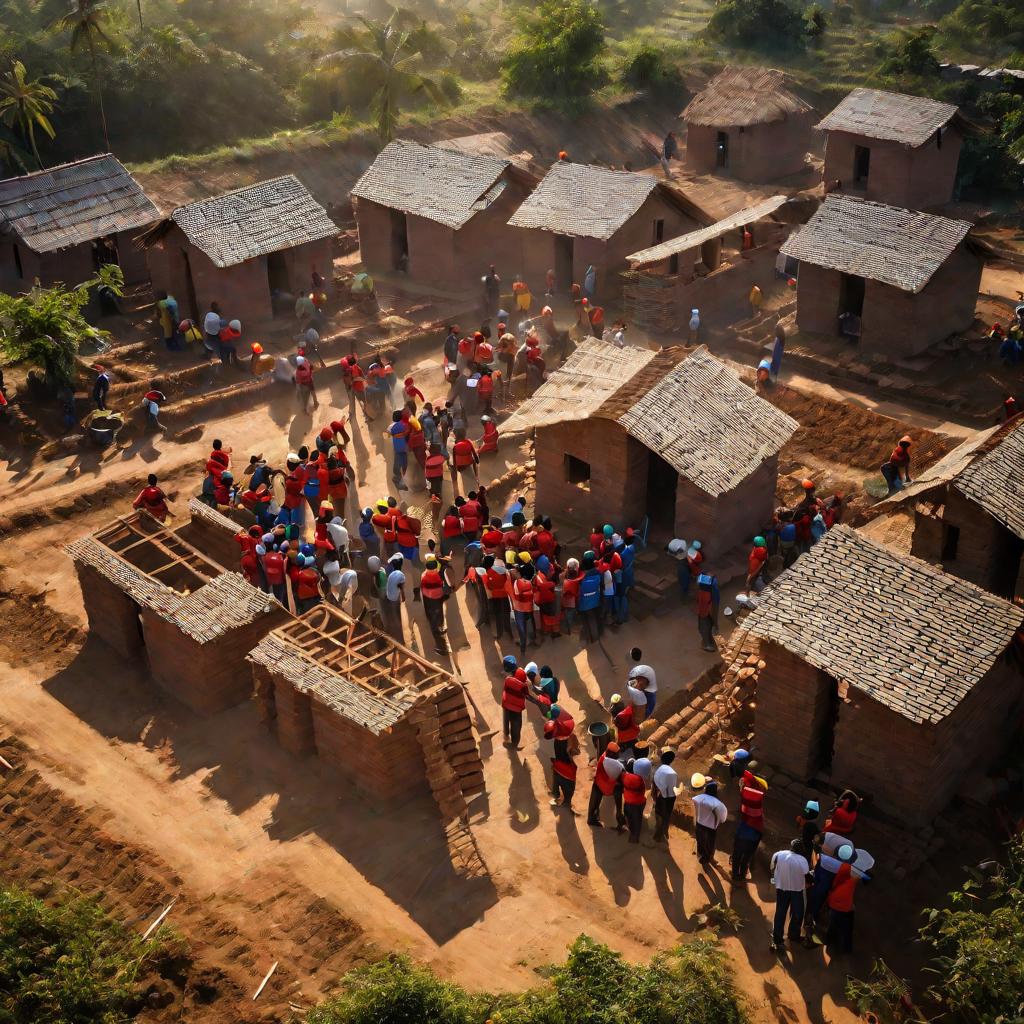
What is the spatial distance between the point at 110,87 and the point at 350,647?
29033 millimetres

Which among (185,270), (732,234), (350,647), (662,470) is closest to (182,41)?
(185,270)

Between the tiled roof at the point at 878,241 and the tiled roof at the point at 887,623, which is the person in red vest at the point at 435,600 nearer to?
the tiled roof at the point at 887,623

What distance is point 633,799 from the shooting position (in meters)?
15.9

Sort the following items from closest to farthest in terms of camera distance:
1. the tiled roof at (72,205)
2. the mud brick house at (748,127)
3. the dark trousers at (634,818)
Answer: the dark trousers at (634,818) < the tiled roof at (72,205) < the mud brick house at (748,127)

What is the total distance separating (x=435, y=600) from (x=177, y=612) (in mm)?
3805

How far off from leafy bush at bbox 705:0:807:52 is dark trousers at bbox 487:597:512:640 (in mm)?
38374

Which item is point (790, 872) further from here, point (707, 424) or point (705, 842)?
point (707, 424)

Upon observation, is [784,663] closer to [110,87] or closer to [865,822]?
[865,822]

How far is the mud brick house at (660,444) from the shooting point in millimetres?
20969

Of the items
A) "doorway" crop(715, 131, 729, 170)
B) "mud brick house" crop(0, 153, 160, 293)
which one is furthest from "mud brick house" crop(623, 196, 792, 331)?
"mud brick house" crop(0, 153, 160, 293)

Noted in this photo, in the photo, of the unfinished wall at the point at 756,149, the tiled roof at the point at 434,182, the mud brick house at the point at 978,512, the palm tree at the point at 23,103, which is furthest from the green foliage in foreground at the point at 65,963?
the unfinished wall at the point at 756,149

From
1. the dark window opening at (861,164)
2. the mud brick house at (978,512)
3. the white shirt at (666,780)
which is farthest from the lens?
the dark window opening at (861,164)

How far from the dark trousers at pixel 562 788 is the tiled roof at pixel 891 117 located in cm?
2398

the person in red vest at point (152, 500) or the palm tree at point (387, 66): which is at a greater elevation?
the palm tree at point (387, 66)
